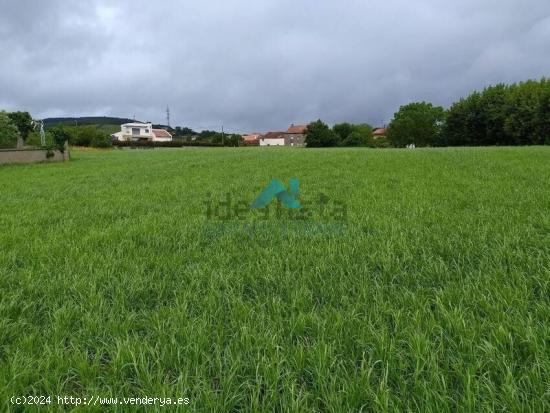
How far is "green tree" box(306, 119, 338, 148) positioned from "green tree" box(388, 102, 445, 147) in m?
13.3

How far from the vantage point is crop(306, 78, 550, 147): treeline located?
40.5 meters

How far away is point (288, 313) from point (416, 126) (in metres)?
80.5

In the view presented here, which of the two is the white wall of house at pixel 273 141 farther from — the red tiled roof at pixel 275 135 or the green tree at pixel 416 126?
the green tree at pixel 416 126

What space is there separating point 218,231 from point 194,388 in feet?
10.3

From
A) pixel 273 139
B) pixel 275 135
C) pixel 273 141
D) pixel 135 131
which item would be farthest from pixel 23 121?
pixel 275 135

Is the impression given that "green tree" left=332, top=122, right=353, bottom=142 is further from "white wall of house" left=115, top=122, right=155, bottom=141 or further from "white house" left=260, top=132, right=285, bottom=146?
"white wall of house" left=115, top=122, right=155, bottom=141

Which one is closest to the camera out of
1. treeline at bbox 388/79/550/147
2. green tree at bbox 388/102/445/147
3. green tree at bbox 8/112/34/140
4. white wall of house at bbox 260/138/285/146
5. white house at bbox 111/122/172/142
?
treeline at bbox 388/79/550/147

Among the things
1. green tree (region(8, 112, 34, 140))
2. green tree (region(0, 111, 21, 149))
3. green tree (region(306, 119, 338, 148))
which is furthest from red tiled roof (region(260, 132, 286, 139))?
green tree (region(0, 111, 21, 149))

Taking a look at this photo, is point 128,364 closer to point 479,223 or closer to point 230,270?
point 230,270

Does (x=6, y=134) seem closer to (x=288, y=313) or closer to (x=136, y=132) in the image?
(x=288, y=313)

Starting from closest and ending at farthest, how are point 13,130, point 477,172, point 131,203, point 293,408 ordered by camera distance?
point 293,408 → point 131,203 → point 477,172 → point 13,130

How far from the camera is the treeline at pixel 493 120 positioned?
133 feet

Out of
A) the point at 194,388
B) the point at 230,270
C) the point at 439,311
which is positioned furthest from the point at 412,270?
the point at 194,388

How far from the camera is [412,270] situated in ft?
10.1
